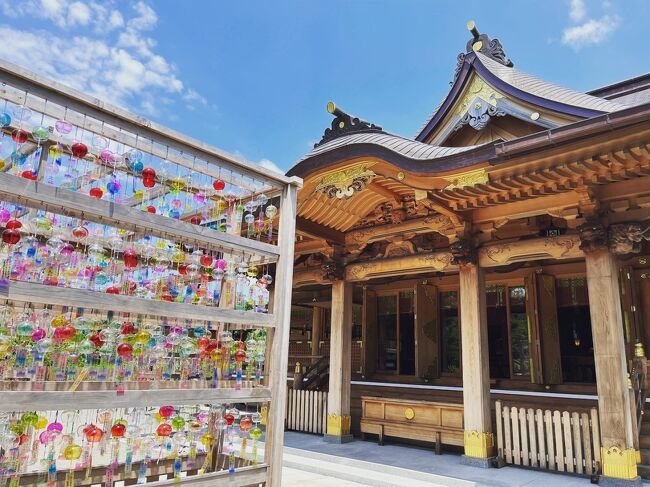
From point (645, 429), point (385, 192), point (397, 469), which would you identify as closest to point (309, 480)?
point (397, 469)

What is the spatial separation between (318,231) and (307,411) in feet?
12.9

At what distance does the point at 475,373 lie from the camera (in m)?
7.01

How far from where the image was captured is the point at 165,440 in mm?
3096

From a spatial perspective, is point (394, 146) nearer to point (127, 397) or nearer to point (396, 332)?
point (127, 397)

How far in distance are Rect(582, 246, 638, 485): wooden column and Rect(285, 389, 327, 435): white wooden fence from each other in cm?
504

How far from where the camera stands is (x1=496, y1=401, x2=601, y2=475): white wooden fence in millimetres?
6188

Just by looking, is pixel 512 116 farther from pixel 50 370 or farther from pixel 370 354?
pixel 50 370

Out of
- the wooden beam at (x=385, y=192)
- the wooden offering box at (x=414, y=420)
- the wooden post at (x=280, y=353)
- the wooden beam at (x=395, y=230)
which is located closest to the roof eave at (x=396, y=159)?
the wooden beam at (x=385, y=192)

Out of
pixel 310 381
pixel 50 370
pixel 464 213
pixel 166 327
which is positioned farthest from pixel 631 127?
pixel 310 381

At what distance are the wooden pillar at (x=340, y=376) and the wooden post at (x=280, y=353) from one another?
5.62m

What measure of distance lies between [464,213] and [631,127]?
3.02m

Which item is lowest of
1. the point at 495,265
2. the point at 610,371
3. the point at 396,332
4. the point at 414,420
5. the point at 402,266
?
the point at 414,420

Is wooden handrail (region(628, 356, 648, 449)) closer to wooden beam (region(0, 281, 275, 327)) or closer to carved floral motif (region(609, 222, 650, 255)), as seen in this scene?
carved floral motif (region(609, 222, 650, 255))

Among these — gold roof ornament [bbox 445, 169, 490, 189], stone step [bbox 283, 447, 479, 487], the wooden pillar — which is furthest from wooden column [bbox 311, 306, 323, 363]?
gold roof ornament [bbox 445, 169, 490, 189]
